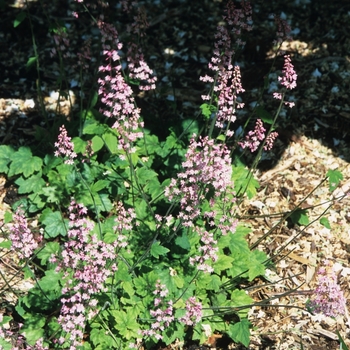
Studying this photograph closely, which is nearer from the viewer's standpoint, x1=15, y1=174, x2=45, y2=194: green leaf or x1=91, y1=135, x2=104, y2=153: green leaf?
x1=91, y1=135, x2=104, y2=153: green leaf

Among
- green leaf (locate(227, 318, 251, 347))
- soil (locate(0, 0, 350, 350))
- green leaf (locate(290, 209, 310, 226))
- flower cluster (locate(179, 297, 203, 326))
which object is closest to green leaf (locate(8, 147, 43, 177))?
soil (locate(0, 0, 350, 350))

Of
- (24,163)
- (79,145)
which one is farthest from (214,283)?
(24,163)

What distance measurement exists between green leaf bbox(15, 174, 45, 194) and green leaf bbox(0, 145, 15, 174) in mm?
215

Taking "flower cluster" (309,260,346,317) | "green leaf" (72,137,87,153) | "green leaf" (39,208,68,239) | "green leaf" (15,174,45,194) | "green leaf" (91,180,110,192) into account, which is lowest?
"green leaf" (39,208,68,239)

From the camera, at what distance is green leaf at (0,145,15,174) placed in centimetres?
485

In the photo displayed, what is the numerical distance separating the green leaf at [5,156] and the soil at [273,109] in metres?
0.24

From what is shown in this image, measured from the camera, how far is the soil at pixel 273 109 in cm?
429

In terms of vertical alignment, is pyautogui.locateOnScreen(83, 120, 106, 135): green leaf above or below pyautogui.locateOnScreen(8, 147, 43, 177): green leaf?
above

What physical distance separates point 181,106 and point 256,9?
2.02 meters

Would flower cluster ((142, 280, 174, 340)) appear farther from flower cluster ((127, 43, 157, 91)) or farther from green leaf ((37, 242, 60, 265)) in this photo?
flower cluster ((127, 43, 157, 91))

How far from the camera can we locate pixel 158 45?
6.64m

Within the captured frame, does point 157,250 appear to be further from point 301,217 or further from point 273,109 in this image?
point 273,109

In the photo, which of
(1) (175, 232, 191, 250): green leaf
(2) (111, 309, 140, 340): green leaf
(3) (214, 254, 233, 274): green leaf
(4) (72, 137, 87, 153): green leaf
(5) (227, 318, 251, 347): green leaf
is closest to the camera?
(2) (111, 309, 140, 340): green leaf

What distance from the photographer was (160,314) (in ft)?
11.7
